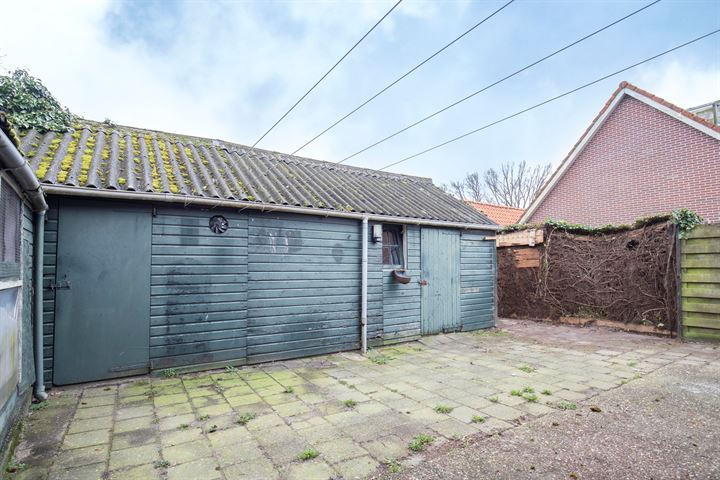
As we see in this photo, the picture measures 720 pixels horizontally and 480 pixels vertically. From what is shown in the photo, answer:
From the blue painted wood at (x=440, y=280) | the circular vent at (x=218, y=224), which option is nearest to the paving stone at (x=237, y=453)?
the circular vent at (x=218, y=224)

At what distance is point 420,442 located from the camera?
2.93 meters

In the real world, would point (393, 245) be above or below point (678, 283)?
above

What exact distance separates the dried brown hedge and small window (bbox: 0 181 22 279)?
31.4 ft

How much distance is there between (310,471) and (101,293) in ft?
11.5

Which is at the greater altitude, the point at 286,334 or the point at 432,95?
the point at 432,95

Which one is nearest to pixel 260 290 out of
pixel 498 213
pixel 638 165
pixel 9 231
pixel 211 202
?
pixel 211 202

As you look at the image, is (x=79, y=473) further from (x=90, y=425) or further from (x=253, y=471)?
(x=253, y=471)

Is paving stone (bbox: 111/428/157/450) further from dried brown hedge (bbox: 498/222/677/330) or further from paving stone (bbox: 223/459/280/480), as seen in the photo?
dried brown hedge (bbox: 498/222/677/330)

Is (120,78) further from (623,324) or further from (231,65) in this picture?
(623,324)

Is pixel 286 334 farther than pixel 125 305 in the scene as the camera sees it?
Yes

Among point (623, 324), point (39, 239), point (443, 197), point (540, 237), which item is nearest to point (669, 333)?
point (623, 324)

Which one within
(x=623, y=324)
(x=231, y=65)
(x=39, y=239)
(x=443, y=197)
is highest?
(x=231, y=65)

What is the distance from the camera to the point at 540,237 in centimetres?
948

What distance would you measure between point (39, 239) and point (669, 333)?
10.1 m
